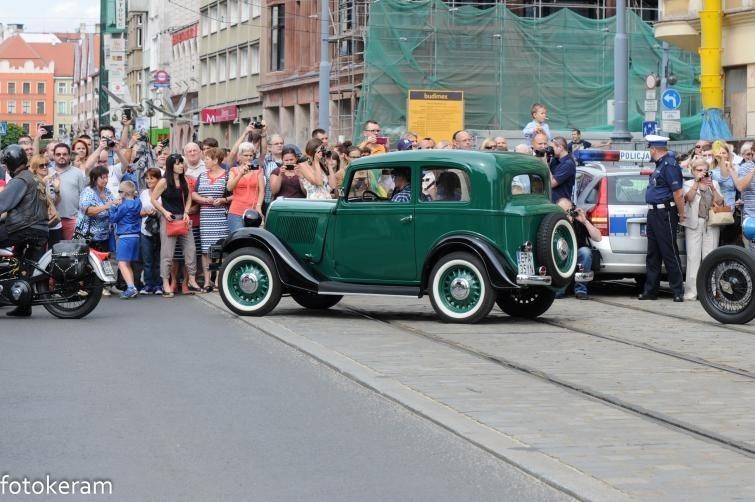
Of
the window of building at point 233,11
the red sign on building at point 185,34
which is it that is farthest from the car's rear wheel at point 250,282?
the red sign on building at point 185,34

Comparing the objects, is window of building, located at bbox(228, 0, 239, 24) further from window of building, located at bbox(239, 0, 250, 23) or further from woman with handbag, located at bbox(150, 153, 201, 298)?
woman with handbag, located at bbox(150, 153, 201, 298)

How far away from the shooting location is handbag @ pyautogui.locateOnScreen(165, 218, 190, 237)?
19453 mm

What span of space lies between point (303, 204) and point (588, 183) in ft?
14.4

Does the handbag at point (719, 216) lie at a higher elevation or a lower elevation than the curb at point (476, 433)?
higher

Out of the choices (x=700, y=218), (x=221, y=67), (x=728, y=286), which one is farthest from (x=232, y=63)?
(x=728, y=286)

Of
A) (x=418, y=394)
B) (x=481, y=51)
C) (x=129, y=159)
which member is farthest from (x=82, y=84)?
(x=418, y=394)

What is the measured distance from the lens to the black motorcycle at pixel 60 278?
15.7 metres

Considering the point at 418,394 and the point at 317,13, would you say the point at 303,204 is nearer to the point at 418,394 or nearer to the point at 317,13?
the point at 418,394

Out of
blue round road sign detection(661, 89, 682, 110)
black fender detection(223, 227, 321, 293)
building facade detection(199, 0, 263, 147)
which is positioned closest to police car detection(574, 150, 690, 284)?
black fender detection(223, 227, 321, 293)

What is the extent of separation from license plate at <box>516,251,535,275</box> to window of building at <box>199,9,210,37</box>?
2795 inches

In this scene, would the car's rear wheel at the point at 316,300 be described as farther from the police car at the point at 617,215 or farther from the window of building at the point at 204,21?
the window of building at the point at 204,21

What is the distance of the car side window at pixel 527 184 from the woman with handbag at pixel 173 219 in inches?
213

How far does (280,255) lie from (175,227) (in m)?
3.92

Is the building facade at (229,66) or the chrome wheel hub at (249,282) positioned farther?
the building facade at (229,66)
